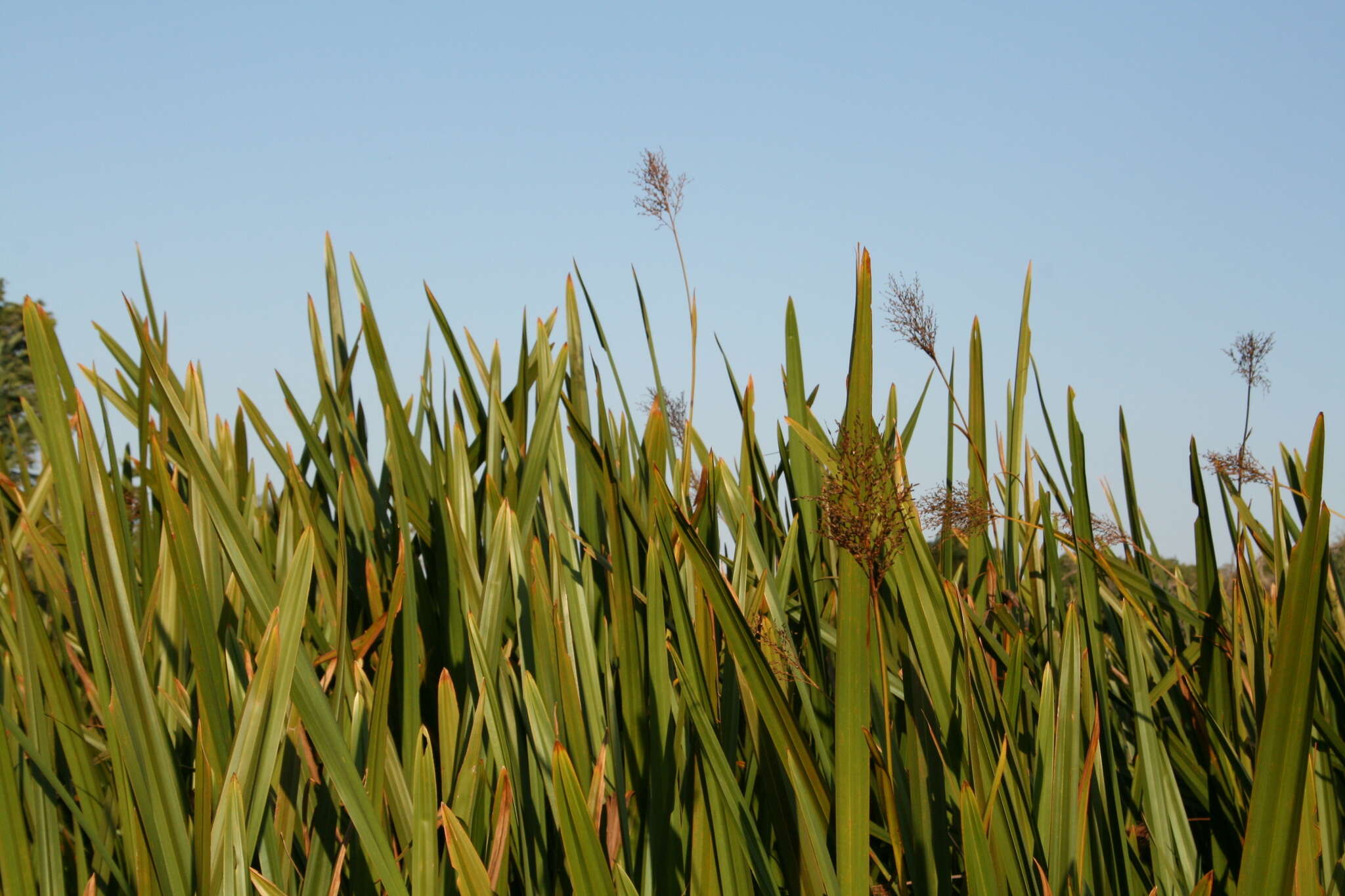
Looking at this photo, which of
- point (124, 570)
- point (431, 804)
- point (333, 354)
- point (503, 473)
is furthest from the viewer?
point (333, 354)

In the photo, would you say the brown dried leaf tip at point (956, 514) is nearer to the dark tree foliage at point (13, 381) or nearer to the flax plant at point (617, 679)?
the flax plant at point (617, 679)

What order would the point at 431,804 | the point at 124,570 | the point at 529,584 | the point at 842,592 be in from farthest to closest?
1. the point at 529,584
2. the point at 124,570
3. the point at 431,804
4. the point at 842,592

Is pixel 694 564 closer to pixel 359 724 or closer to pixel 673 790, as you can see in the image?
pixel 673 790

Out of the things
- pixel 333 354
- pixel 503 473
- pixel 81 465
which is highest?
pixel 333 354

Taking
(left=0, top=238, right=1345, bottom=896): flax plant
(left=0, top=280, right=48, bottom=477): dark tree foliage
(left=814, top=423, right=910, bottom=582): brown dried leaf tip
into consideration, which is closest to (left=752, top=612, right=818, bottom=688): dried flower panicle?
(left=0, top=238, right=1345, bottom=896): flax plant

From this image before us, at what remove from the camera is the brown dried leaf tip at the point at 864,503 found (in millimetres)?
606

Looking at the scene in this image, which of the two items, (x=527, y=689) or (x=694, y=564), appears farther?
(x=527, y=689)

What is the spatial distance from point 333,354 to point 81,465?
691mm

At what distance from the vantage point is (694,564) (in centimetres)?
69

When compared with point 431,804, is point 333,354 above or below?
above

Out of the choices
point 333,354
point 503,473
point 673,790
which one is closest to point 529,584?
point 673,790

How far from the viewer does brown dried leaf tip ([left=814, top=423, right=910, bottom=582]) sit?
1.99 feet

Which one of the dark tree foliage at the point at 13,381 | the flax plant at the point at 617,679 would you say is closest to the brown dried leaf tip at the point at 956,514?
the flax plant at the point at 617,679

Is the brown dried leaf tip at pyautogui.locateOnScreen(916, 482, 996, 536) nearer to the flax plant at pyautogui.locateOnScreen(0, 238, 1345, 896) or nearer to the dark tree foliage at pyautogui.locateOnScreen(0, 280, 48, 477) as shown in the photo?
the flax plant at pyautogui.locateOnScreen(0, 238, 1345, 896)
